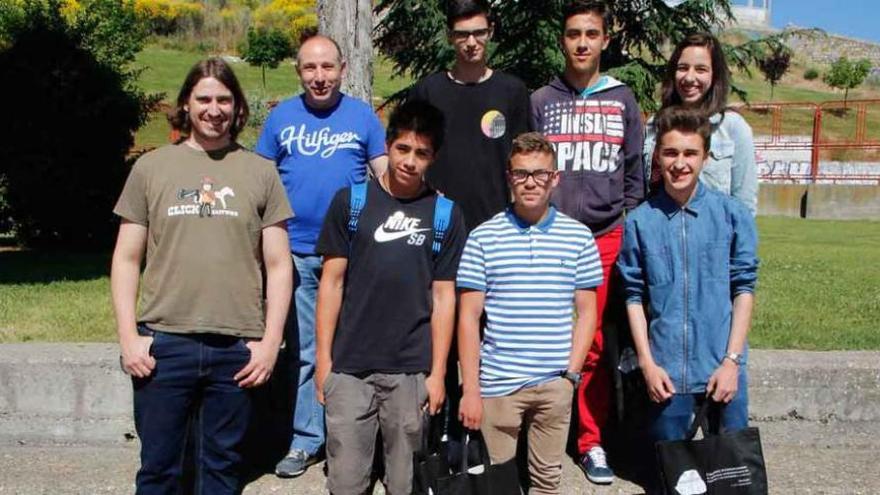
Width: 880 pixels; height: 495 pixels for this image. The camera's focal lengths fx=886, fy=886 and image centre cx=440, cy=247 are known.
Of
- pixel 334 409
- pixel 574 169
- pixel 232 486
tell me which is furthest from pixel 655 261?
pixel 232 486

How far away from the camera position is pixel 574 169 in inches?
155

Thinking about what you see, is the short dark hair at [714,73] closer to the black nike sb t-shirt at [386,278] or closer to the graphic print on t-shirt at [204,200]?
the black nike sb t-shirt at [386,278]

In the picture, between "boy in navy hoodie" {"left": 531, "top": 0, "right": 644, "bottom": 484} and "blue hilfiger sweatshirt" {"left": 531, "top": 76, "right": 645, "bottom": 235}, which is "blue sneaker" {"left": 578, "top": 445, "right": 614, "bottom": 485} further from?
"blue hilfiger sweatshirt" {"left": 531, "top": 76, "right": 645, "bottom": 235}

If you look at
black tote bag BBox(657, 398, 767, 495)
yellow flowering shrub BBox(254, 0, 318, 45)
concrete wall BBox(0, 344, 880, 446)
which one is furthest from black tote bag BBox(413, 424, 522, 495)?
yellow flowering shrub BBox(254, 0, 318, 45)

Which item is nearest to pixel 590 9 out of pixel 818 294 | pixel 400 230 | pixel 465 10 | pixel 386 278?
pixel 465 10

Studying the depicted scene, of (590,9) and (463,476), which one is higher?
(590,9)

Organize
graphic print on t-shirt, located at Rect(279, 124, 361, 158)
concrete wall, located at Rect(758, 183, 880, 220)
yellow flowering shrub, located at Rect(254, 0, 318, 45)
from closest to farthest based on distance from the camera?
graphic print on t-shirt, located at Rect(279, 124, 361, 158), concrete wall, located at Rect(758, 183, 880, 220), yellow flowering shrub, located at Rect(254, 0, 318, 45)

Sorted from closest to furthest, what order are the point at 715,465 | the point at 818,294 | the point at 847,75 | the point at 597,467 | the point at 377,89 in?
the point at 715,465 → the point at 597,467 → the point at 818,294 → the point at 377,89 → the point at 847,75

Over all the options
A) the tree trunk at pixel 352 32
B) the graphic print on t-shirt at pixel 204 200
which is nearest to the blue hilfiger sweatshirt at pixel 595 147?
the graphic print on t-shirt at pixel 204 200

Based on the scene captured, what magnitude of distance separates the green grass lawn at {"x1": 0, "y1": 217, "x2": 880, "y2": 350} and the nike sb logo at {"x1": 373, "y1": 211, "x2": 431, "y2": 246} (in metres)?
2.86

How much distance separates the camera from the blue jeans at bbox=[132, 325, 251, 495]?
3.38 meters

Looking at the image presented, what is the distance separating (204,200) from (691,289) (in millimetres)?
1939

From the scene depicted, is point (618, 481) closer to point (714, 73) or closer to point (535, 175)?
point (535, 175)

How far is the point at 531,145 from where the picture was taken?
3492 millimetres
